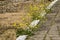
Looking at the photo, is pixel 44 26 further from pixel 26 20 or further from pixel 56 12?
pixel 56 12

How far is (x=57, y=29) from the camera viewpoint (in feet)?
27.5

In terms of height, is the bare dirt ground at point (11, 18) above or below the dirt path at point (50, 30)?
below

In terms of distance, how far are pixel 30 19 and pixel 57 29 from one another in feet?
5.99

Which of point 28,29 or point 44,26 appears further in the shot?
Result: point 44,26

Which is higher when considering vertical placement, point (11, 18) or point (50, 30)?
point (50, 30)

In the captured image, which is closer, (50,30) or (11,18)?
(50,30)

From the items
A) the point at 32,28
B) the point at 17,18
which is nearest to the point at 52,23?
the point at 32,28

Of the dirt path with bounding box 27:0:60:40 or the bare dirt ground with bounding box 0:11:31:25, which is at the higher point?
the dirt path with bounding box 27:0:60:40

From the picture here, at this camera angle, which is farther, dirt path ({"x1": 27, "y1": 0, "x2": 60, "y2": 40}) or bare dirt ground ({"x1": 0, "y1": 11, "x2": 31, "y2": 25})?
bare dirt ground ({"x1": 0, "y1": 11, "x2": 31, "y2": 25})

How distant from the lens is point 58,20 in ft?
31.8

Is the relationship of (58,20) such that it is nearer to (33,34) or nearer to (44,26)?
(44,26)

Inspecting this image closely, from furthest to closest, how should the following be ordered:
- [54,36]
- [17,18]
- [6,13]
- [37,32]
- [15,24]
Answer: [6,13] < [17,18] < [15,24] < [37,32] < [54,36]

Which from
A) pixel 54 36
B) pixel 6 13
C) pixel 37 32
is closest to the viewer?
pixel 54 36

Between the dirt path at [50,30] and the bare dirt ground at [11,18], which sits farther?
the bare dirt ground at [11,18]
